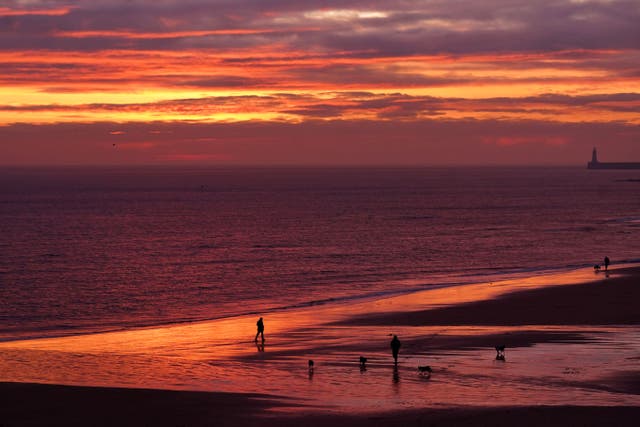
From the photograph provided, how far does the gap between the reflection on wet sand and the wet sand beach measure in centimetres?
7

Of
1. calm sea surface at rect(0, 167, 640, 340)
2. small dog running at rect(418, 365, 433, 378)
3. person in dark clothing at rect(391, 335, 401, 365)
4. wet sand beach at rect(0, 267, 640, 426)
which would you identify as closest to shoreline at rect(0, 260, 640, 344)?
calm sea surface at rect(0, 167, 640, 340)

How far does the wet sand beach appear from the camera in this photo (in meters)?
21.0

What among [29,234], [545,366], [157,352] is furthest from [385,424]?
[29,234]

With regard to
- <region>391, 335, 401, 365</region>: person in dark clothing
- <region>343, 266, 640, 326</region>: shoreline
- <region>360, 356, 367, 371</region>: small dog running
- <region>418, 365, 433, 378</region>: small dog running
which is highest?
<region>343, 266, 640, 326</region>: shoreline

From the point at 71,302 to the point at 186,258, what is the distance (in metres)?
28.7

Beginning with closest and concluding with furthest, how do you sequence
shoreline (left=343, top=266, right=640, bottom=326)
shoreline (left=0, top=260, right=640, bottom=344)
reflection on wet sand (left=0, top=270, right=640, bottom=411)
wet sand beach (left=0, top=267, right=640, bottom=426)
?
wet sand beach (left=0, top=267, right=640, bottom=426) → reflection on wet sand (left=0, top=270, right=640, bottom=411) → shoreline (left=343, top=266, right=640, bottom=326) → shoreline (left=0, top=260, right=640, bottom=344)

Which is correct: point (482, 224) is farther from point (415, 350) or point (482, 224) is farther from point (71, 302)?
point (415, 350)

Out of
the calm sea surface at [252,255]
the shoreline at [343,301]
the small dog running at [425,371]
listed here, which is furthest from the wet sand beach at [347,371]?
the calm sea surface at [252,255]

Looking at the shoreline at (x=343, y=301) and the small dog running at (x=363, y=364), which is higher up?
the shoreline at (x=343, y=301)

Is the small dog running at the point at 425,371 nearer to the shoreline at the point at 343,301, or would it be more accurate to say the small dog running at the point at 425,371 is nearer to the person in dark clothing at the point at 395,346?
the person in dark clothing at the point at 395,346

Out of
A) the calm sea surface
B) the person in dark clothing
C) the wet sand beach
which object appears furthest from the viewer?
the calm sea surface

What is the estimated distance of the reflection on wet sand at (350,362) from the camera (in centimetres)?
2330

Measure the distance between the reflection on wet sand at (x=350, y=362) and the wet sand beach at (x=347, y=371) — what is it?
0.23 ft

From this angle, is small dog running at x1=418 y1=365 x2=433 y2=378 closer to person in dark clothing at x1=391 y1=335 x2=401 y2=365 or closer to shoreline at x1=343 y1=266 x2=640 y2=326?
person in dark clothing at x1=391 y1=335 x2=401 y2=365
